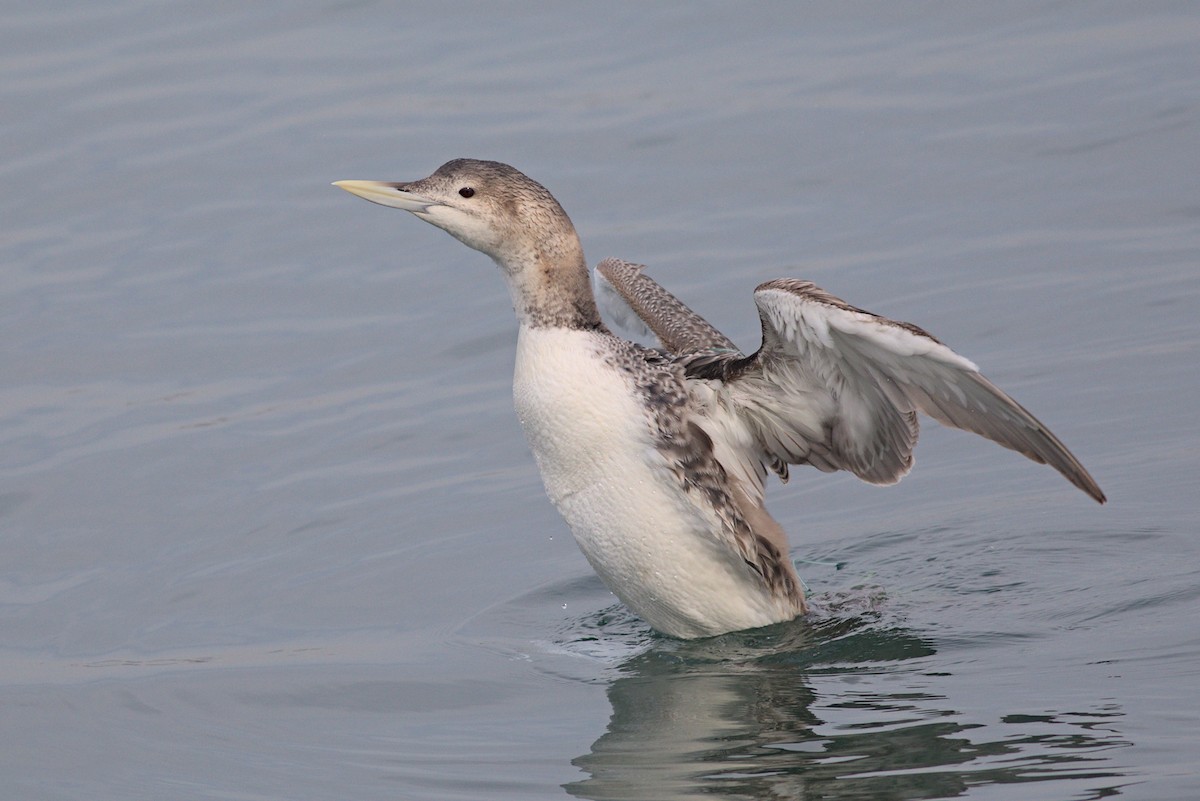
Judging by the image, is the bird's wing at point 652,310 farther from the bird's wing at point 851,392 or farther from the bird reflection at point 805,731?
the bird reflection at point 805,731

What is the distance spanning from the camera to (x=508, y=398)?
30.7ft

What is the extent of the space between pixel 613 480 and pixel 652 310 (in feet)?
5.87

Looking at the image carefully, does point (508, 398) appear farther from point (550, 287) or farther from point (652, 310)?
point (550, 287)

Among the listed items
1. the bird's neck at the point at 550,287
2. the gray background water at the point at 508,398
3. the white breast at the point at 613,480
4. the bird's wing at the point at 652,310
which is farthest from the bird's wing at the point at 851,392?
the bird's wing at the point at 652,310

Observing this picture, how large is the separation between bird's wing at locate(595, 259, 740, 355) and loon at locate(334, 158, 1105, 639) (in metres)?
0.90

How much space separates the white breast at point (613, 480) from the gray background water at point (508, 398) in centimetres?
33

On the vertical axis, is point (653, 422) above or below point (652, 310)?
below

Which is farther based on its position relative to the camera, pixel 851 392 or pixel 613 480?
pixel 613 480

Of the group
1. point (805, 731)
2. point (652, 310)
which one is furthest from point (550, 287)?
point (805, 731)

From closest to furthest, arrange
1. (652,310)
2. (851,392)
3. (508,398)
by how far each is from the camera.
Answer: (851,392) → (652,310) → (508,398)

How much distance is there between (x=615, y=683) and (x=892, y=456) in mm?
1335

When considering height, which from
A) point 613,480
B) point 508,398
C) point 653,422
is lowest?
point 613,480

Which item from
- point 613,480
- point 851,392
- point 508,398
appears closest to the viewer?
point 851,392

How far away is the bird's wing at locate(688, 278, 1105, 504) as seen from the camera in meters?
5.82
